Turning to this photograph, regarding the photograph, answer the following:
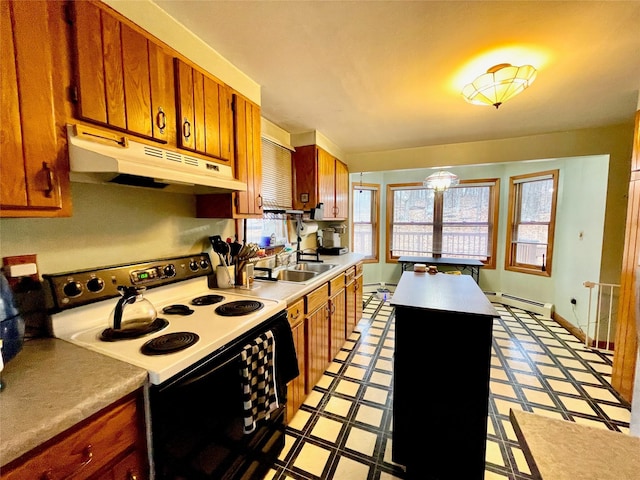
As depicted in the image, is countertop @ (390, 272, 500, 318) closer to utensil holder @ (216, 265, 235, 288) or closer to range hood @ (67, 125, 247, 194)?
utensil holder @ (216, 265, 235, 288)

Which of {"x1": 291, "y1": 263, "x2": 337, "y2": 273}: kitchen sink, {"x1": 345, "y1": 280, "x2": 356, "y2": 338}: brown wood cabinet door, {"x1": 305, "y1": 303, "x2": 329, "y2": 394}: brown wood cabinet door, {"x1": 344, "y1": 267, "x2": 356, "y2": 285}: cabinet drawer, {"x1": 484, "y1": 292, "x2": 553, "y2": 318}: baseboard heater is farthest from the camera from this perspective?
{"x1": 484, "y1": 292, "x2": 553, "y2": 318}: baseboard heater

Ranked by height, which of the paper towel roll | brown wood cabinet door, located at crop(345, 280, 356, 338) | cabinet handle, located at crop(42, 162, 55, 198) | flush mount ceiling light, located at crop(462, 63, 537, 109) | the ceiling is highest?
the ceiling

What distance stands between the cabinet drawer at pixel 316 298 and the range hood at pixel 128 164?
Result: 3.15 feet

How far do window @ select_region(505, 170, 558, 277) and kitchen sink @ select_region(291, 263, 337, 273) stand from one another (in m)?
3.42

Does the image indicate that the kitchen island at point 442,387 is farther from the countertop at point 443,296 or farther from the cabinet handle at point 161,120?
the cabinet handle at point 161,120

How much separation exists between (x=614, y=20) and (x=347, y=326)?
2.94 meters

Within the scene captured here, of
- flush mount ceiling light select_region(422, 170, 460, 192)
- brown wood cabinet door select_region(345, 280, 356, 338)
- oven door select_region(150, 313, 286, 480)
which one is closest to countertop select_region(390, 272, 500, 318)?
oven door select_region(150, 313, 286, 480)

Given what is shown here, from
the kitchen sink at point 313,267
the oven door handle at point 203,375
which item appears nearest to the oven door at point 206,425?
the oven door handle at point 203,375

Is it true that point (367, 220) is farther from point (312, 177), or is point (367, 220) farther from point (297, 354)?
point (297, 354)

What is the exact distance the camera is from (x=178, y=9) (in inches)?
49.6

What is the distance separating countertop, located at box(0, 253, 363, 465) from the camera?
24.0 inches

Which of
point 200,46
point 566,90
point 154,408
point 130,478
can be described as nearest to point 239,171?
point 200,46

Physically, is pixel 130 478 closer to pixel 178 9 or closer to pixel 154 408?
pixel 154 408

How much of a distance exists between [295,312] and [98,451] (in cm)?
113
